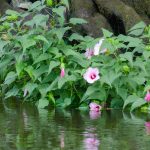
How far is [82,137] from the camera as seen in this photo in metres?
4.35

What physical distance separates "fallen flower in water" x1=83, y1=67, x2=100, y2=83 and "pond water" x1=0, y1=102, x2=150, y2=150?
0.30 m

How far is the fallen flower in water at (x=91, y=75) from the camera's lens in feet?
18.4

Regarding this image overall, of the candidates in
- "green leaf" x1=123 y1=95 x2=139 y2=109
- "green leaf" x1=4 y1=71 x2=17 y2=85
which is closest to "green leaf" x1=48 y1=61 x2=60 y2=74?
"green leaf" x1=4 y1=71 x2=17 y2=85

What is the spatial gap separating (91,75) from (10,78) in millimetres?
1023

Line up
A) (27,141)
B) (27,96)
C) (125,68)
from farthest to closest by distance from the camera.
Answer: (27,96) < (125,68) < (27,141)

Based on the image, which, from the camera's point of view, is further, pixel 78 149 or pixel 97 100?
pixel 97 100

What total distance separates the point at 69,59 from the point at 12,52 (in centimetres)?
68

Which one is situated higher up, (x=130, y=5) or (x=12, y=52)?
(x=130, y=5)

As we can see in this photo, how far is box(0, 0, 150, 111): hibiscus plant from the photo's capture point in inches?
221

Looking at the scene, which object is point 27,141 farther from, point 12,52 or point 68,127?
point 12,52

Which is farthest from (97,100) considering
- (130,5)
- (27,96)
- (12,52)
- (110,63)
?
(130,5)

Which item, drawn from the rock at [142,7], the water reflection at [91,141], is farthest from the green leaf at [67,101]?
the rock at [142,7]

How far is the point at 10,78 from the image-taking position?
247 inches

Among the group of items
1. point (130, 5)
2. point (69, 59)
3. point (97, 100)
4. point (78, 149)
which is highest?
point (130, 5)
